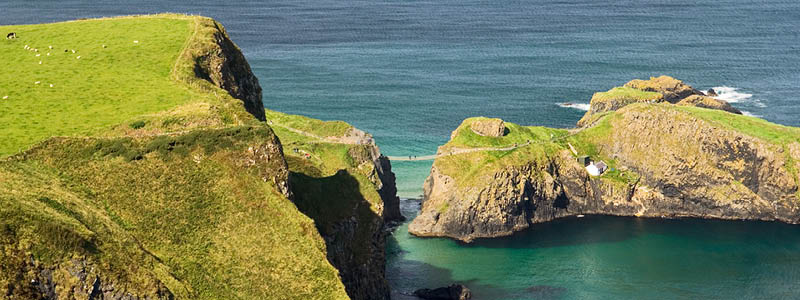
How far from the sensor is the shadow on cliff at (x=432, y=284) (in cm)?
11025

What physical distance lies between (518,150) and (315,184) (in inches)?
1954

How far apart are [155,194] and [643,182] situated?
83137 millimetres

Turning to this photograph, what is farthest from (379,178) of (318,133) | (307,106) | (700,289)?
(307,106)

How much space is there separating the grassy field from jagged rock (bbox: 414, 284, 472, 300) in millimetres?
32337

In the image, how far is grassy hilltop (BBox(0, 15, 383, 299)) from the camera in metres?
64.9

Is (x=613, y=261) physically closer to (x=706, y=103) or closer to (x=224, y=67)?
(x=224, y=67)

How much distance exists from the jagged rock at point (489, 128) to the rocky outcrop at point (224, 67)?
39.3 m

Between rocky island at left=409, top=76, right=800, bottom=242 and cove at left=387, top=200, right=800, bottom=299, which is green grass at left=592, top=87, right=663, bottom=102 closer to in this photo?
rocky island at left=409, top=76, right=800, bottom=242

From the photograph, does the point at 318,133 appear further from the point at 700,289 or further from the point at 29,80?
the point at 700,289

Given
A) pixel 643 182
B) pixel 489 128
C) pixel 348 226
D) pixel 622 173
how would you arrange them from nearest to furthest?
pixel 348 226
pixel 643 182
pixel 489 128
pixel 622 173

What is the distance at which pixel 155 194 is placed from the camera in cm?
7806

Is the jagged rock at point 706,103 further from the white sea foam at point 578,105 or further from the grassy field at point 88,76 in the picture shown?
the grassy field at point 88,76

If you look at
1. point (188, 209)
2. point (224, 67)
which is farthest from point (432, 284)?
point (188, 209)

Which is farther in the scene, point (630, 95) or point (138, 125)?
point (630, 95)
